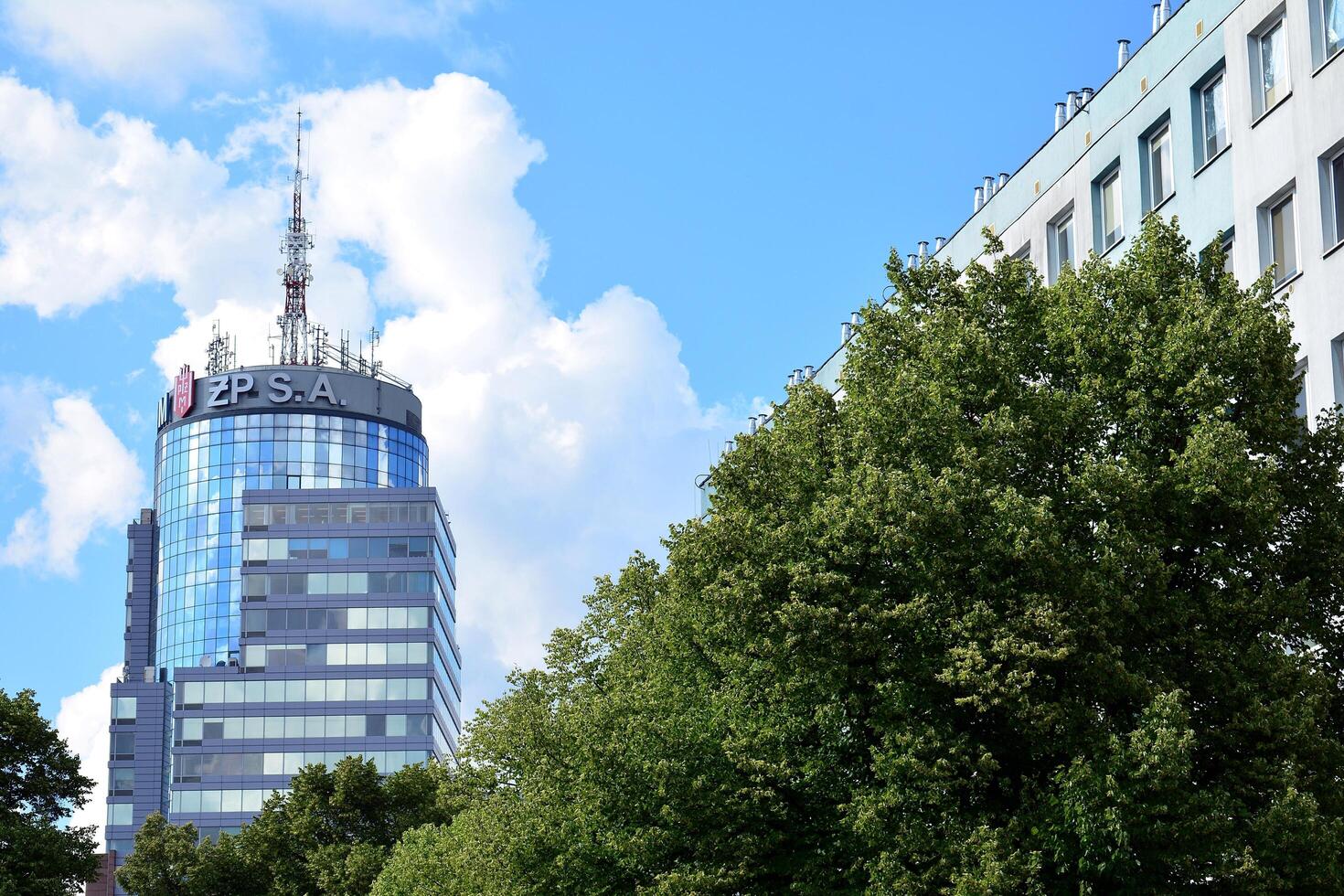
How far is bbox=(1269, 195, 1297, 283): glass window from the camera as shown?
3919cm

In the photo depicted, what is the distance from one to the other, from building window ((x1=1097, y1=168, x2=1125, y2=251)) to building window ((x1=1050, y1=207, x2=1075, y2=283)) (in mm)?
2171

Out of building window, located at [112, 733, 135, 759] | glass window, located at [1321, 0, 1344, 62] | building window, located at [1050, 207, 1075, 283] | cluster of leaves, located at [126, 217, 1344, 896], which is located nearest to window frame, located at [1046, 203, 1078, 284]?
building window, located at [1050, 207, 1075, 283]

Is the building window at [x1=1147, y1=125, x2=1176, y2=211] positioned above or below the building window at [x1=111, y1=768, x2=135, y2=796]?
above

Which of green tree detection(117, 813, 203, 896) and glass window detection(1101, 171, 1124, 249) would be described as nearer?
glass window detection(1101, 171, 1124, 249)

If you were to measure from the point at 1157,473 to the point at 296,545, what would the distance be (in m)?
122

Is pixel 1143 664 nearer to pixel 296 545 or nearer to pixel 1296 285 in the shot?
pixel 1296 285

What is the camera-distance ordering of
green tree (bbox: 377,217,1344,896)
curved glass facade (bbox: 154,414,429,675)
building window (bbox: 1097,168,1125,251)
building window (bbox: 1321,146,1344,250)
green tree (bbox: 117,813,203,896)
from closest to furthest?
1. green tree (bbox: 377,217,1344,896)
2. building window (bbox: 1321,146,1344,250)
3. building window (bbox: 1097,168,1125,251)
4. green tree (bbox: 117,813,203,896)
5. curved glass facade (bbox: 154,414,429,675)

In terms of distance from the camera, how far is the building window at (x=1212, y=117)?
4206cm

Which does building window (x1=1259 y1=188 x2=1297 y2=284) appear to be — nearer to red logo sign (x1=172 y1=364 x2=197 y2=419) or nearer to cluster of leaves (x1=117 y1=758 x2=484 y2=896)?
cluster of leaves (x1=117 y1=758 x2=484 y2=896)

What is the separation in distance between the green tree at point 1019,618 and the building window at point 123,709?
547ft

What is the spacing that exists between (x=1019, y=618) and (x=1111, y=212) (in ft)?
74.5

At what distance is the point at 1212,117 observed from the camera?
42.7m

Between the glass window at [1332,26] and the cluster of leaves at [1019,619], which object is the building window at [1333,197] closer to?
the glass window at [1332,26]

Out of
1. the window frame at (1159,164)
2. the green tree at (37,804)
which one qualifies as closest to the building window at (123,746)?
the green tree at (37,804)
